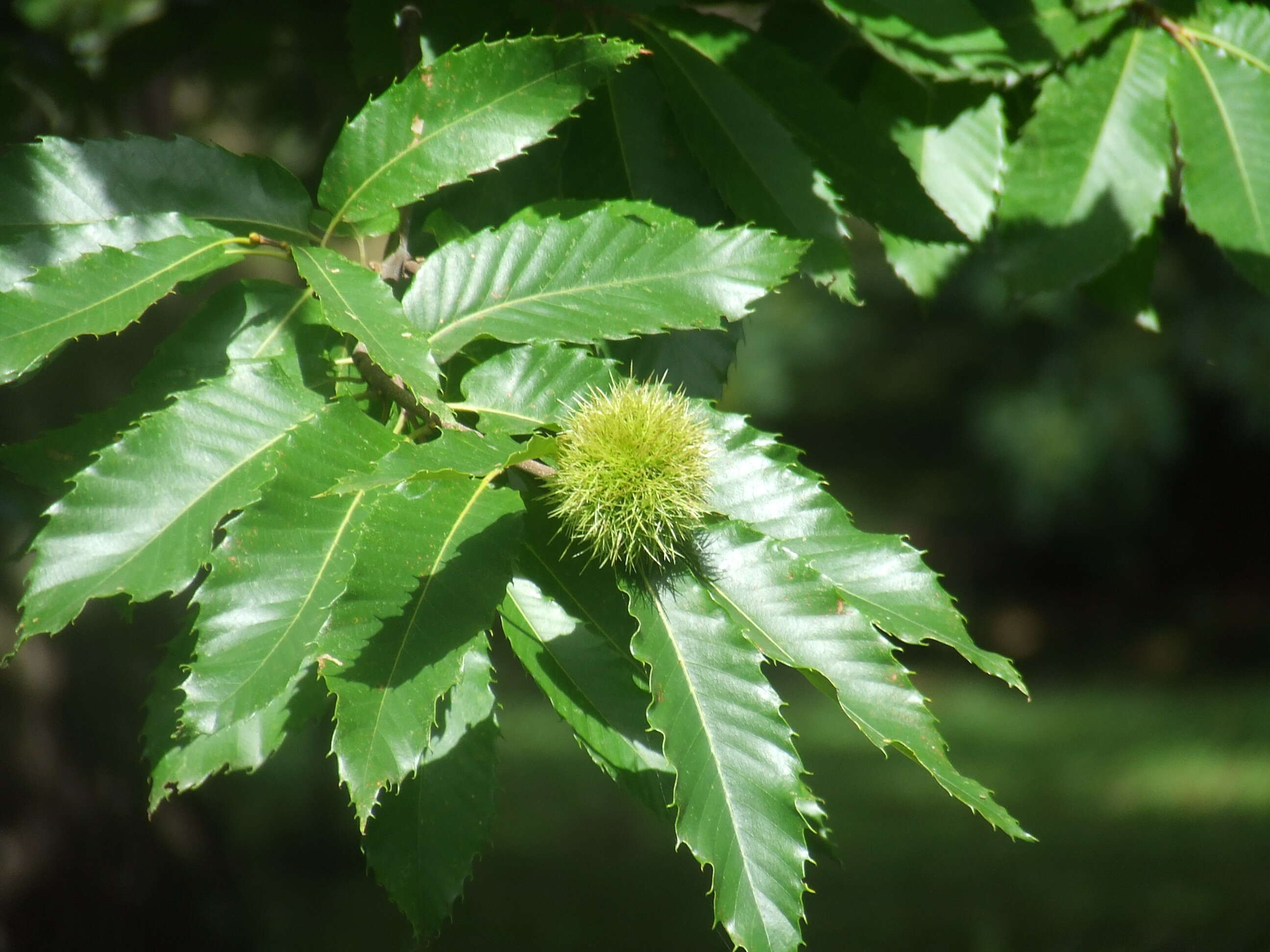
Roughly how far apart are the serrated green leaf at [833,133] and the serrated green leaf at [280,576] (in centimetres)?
61

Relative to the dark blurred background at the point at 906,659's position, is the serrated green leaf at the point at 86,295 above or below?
above

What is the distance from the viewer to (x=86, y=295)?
0.88 m

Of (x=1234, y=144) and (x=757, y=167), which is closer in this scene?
(x=757, y=167)

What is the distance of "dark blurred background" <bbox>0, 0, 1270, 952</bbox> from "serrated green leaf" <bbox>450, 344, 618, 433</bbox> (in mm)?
470

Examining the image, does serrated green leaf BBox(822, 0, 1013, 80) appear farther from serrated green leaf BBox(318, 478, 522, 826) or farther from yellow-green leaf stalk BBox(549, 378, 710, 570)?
serrated green leaf BBox(318, 478, 522, 826)

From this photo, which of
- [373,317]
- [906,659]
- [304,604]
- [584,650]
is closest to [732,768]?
[584,650]

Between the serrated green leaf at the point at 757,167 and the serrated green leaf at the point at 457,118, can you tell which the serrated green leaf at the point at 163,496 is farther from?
the serrated green leaf at the point at 757,167

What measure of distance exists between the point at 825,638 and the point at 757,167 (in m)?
0.57

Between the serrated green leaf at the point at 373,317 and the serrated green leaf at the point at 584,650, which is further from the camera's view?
the serrated green leaf at the point at 584,650

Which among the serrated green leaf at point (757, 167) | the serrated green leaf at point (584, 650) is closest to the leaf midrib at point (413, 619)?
the serrated green leaf at point (584, 650)

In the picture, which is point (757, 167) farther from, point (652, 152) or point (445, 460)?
point (445, 460)

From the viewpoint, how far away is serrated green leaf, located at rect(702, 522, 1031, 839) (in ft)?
2.55

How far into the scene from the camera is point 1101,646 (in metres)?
8.09

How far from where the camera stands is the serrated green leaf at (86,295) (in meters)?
0.85
